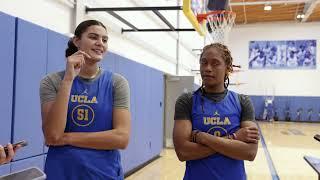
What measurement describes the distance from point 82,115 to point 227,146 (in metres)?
0.79

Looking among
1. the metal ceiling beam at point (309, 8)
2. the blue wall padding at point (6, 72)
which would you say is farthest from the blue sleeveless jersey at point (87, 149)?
the metal ceiling beam at point (309, 8)

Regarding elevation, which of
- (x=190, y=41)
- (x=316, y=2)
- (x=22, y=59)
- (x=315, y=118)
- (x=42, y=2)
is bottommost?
(x=315, y=118)

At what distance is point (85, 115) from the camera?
75.0 inches

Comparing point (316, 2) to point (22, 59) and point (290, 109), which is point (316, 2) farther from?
point (22, 59)

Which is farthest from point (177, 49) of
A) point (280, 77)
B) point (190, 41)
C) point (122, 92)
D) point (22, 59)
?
point (280, 77)

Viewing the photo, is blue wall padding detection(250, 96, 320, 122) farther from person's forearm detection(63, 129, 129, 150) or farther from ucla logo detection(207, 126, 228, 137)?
person's forearm detection(63, 129, 129, 150)

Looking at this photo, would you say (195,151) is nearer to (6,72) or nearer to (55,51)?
(6,72)

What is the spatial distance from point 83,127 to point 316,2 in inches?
612

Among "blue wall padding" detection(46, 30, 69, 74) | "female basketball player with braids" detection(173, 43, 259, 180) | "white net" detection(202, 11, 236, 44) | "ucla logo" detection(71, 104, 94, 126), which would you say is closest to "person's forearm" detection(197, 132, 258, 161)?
"female basketball player with braids" detection(173, 43, 259, 180)

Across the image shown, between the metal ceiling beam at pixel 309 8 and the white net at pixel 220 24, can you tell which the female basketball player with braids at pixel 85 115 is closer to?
the white net at pixel 220 24

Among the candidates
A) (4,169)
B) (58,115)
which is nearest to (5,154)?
(58,115)

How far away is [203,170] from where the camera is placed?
6.57 ft

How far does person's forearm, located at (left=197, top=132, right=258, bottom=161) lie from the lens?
197cm

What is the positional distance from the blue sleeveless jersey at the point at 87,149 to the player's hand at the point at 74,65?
91 millimetres
